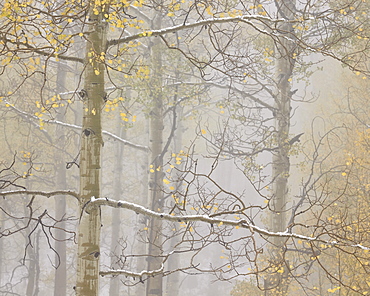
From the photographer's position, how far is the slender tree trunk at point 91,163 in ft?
11.9

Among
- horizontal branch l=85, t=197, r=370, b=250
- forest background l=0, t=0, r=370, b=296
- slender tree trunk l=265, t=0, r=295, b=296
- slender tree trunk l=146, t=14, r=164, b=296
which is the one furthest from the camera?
slender tree trunk l=146, t=14, r=164, b=296

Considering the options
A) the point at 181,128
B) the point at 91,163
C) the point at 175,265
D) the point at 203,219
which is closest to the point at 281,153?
the point at 203,219

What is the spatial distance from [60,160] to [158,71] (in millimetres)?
5726

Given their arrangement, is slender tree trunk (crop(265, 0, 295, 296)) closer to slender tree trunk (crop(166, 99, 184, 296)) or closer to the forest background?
the forest background

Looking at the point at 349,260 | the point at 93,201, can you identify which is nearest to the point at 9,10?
the point at 93,201

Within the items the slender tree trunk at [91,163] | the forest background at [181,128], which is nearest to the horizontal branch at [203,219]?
the forest background at [181,128]

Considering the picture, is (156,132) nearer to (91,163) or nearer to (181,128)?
(91,163)

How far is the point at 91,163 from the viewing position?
3721 millimetres

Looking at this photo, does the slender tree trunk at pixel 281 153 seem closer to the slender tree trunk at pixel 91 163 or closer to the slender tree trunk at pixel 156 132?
the slender tree trunk at pixel 156 132

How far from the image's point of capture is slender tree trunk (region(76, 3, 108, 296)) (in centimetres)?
361

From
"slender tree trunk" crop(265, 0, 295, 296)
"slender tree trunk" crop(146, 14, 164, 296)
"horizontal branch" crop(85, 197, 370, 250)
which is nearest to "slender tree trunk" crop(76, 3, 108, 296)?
"horizontal branch" crop(85, 197, 370, 250)

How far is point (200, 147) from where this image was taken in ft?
93.2

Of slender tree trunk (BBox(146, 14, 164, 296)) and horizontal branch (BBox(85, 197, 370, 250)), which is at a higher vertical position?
slender tree trunk (BBox(146, 14, 164, 296))

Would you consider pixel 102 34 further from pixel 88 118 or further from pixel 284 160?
pixel 284 160
